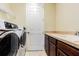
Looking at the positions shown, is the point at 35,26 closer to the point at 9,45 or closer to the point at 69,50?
the point at 9,45

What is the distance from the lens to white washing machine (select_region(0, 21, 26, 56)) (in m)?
1.54

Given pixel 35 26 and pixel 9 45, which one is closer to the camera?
pixel 9 45

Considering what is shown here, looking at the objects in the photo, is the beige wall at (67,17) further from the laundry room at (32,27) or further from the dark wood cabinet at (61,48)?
the dark wood cabinet at (61,48)

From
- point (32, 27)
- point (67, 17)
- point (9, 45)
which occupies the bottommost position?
point (9, 45)

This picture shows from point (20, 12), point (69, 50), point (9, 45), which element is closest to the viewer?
point (69, 50)

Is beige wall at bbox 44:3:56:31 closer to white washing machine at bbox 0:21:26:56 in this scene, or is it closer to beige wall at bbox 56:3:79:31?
beige wall at bbox 56:3:79:31

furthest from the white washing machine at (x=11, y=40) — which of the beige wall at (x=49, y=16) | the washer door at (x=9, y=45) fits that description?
the beige wall at (x=49, y=16)

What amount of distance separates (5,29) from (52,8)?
58cm

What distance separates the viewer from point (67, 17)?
2.03 meters

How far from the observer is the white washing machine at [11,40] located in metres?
1.54

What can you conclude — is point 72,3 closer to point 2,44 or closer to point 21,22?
point 21,22

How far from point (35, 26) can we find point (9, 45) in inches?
14.7

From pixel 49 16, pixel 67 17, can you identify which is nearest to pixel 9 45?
pixel 49 16

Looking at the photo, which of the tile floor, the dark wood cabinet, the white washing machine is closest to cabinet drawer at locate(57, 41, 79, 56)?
the dark wood cabinet
